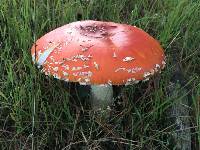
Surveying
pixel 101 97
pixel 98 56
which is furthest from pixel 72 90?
pixel 98 56

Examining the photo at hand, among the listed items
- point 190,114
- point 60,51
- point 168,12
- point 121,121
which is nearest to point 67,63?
point 60,51

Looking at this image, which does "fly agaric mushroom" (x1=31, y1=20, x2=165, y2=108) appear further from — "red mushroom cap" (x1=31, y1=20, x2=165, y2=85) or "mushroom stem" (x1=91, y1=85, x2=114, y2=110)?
"mushroom stem" (x1=91, y1=85, x2=114, y2=110)

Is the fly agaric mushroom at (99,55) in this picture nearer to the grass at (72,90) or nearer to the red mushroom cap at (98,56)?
the red mushroom cap at (98,56)

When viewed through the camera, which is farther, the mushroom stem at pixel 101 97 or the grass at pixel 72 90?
the mushroom stem at pixel 101 97

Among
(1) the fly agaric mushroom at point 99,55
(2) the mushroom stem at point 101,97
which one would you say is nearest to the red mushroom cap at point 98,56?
(1) the fly agaric mushroom at point 99,55

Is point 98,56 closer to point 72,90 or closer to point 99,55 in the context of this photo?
point 99,55

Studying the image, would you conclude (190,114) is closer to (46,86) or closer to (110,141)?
(110,141)
